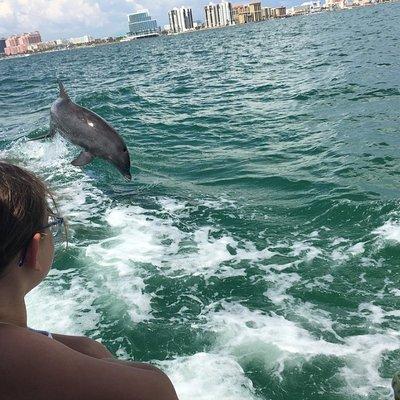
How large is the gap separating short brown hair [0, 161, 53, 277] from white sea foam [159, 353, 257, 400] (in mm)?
2356

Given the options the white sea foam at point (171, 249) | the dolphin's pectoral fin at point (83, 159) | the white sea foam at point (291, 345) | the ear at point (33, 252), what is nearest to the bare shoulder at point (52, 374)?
the ear at point (33, 252)

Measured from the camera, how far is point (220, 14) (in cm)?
17638

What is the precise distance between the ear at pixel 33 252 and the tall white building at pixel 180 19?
19060 centimetres

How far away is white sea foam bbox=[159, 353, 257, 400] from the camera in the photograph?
3.48 m

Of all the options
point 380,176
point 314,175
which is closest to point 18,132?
point 314,175

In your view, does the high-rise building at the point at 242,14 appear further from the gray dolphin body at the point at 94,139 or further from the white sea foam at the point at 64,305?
the white sea foam at the point at 64,305

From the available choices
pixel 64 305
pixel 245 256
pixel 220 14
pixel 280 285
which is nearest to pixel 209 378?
pixel 280 285

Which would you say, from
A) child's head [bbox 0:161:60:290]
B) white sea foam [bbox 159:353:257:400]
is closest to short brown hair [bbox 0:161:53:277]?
child's head [bbox 0:161:60:290]

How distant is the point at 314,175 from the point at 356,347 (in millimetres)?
4860

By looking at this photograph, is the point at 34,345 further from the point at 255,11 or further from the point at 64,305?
the point at 255,11

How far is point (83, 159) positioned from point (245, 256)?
13.7 feet

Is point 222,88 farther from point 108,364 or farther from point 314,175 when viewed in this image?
point 108,364

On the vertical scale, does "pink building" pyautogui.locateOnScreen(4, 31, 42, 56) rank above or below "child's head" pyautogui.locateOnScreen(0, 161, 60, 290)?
above

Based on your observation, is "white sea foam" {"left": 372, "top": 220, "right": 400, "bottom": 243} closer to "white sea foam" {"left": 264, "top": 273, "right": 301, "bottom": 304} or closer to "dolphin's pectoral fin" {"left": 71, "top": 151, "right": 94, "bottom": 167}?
"white sea foam" {"left": 264, "top": 273, "right": 301, "bottom": 304}
